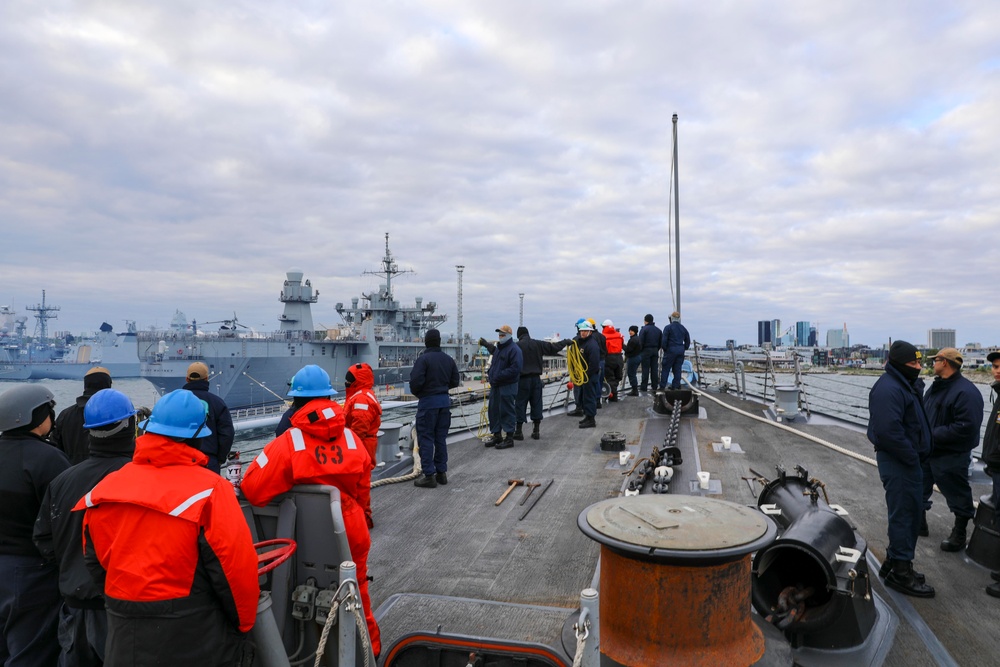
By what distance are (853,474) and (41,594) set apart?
7246 millimetres

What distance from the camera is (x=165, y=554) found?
1.96 m

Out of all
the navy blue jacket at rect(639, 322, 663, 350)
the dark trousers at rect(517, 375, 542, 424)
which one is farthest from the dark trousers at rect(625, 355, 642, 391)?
the dark trousers at rect(517, 375, 542, 424)

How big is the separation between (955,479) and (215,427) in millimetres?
6257

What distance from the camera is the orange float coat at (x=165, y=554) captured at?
196 cm

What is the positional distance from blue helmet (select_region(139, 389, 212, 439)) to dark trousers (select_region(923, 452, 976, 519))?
503 cm

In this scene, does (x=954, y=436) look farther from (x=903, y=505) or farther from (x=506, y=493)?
(x=506, y=493)

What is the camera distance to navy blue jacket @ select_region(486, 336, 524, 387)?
7652 mm

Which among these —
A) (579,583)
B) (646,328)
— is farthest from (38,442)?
(646,328)

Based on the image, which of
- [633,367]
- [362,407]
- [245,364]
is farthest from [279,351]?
[362,407]

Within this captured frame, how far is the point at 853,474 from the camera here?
643 centimetres

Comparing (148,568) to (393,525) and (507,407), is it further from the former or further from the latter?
(507,407)

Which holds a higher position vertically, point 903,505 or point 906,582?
point 903,505

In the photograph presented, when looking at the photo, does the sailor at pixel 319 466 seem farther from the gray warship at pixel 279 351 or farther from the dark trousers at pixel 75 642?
the gray warship at pixel 279 351

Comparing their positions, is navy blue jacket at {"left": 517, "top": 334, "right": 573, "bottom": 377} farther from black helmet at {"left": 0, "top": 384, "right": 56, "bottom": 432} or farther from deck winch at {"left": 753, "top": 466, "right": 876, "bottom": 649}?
black helmet at {"left": 0, "top": 384, "right": 56, "bottom": 432}
